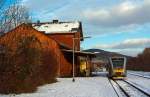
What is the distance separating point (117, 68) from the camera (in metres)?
60.8

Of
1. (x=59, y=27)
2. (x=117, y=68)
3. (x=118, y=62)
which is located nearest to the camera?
(x=117, y=68)

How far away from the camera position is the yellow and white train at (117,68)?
60.8 metres

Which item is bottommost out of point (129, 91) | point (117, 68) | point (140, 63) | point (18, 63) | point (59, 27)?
point (129, 91)

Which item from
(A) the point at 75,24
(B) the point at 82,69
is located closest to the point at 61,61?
(B) the point at 82,69

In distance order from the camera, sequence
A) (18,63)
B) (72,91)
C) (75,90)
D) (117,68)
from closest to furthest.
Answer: (18,63)
(72,91)
(75,90)
(117,68)

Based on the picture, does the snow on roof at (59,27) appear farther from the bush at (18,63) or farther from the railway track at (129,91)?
the bush at (18,63)

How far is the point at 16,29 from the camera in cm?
3178

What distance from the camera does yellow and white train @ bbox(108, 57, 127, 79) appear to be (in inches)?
2395

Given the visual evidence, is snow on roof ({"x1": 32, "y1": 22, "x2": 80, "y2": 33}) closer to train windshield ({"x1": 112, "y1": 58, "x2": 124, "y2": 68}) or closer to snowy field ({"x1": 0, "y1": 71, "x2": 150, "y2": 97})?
train windshield ({"x1": 112, "y1": 58, "x2": 124, "y2": 68})

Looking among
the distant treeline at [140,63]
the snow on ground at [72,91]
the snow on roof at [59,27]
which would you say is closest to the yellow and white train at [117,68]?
the snow on ground at [72,91]

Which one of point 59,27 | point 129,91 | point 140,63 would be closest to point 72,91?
point 129,91

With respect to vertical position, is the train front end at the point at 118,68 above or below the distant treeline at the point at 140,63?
below

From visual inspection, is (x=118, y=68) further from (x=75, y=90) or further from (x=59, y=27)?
(x=59, y=27)

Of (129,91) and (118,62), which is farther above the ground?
(118,62)
